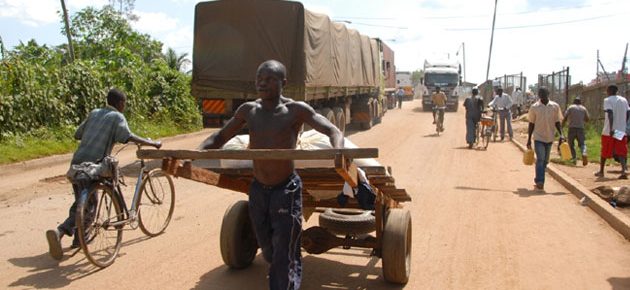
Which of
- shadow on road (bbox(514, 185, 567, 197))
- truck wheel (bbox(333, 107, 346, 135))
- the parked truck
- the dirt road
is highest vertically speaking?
the parked truck

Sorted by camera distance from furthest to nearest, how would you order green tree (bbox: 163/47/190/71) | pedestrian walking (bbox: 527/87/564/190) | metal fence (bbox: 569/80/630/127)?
green tree (bbox: 163/47/190/71), metal fence (bbox: 569/80/630/127), pedestrian walking (bbox: 527/87/564/190)

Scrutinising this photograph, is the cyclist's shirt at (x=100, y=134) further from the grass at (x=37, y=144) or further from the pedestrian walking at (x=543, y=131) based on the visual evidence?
the grass at (x=37, y=144)

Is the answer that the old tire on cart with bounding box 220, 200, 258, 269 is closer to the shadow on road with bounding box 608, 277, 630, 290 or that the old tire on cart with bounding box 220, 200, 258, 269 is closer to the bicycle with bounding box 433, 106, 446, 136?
Result: the shadow on road with bounding box 608, 277, 630, 290

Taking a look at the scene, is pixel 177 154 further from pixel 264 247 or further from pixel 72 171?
pixel 72 171

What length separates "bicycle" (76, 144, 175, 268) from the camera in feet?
17.8

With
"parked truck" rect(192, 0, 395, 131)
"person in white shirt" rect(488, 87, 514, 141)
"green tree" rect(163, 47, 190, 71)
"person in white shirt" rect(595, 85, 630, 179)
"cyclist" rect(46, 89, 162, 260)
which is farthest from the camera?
"green tree" rect(163, 47, 190, 71)

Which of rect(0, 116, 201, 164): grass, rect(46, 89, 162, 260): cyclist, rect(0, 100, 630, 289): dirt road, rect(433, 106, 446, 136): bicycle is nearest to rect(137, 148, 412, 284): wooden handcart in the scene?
rect(0, 100, 630, 289): dirt road

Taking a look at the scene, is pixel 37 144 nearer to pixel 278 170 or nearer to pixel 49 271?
pixel 49 271

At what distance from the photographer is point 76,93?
16625 mm

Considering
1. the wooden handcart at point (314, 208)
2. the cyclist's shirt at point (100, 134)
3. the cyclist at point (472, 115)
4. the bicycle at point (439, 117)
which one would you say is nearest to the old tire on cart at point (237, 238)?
the wooden handcart at point (314, 208)

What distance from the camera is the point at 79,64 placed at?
17.0 m

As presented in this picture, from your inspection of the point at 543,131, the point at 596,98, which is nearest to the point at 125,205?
the point at 543,131

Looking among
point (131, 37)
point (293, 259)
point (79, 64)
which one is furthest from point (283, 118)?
point (131, 37)

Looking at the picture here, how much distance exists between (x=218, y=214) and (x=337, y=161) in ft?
15.8
